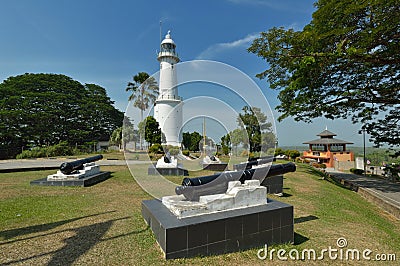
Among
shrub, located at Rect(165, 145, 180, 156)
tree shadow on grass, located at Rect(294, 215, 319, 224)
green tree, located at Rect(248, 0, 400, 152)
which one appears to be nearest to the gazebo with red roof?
green tree, located at Rect(248, 0, 400, 152)

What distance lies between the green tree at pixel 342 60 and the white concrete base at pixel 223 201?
729 centimetres

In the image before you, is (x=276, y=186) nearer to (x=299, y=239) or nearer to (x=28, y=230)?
(x=299, y=239)


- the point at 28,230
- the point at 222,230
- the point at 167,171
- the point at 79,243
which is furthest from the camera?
the point at 167,171

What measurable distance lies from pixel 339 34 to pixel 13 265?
11232 millimetres

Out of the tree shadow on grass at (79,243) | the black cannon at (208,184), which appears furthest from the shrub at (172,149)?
the black cannon at (208,184)

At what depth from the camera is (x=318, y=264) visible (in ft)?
11.4

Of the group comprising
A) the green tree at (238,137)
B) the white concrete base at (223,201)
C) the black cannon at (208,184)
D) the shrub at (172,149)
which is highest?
the green tree at (238,137)

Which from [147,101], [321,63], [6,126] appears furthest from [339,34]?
[6,126]

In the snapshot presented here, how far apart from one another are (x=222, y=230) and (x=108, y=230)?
2263 mm

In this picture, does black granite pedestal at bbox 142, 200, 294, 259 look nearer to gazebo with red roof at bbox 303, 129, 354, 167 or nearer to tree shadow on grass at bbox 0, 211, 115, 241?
tree shadow on grass at bbox 0, 211, 115, 241

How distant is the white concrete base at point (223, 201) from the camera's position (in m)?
3.72

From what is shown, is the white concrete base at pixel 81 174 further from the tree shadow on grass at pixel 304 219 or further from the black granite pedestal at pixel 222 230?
the tree shadow on grass at pixel 304 219

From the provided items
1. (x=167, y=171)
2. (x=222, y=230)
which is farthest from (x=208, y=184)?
(x=167, y=171)

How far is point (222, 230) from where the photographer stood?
357 cm
